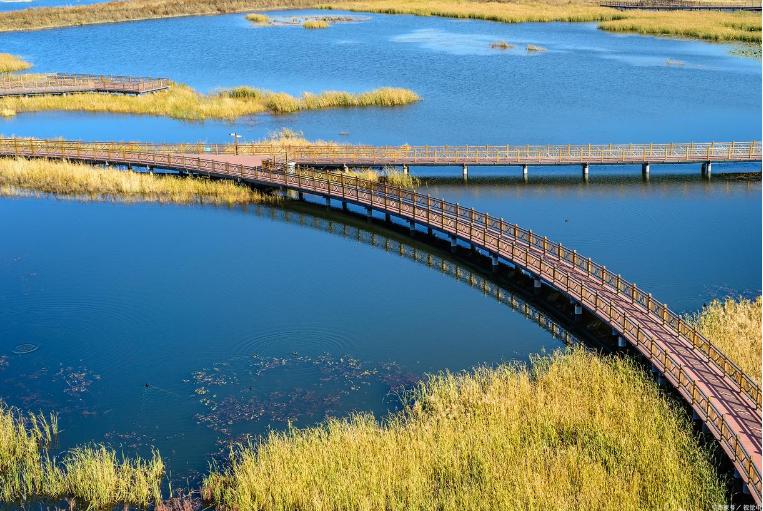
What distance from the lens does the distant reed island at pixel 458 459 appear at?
2130 centimetres

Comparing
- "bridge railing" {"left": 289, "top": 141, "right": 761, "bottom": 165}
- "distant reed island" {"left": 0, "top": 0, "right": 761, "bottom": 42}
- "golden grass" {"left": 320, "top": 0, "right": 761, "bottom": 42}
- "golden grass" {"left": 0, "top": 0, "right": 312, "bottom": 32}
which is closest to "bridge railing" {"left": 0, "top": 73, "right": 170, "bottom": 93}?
"bridge railing" {"left": 289, "top": 141, "right": 761, "bottom": 165}

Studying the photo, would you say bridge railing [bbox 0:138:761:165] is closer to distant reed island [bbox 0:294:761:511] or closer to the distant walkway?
distant reed island [bbox 0:294:761:511]

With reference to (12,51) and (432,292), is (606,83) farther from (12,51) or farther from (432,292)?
(12,51)

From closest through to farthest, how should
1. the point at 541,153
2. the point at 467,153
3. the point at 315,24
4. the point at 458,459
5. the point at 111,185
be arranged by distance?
the point at 458,459, the point at 111,185, the point at 467,153, the point at 541,153, the point at 315,24

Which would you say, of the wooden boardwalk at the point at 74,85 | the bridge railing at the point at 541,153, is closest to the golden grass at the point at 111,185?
the bridge railing at the point at 541,153

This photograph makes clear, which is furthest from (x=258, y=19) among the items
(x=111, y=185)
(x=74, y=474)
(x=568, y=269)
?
(x=74, y=474)

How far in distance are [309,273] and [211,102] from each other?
43.9m

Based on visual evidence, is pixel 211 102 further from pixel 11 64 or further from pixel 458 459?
pixel 458 459

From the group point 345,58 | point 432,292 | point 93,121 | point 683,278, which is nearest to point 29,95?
point 93,121

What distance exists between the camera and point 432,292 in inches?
1476

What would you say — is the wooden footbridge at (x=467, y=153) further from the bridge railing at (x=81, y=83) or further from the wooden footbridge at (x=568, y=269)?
the bridge railing at (x=81, y=83)

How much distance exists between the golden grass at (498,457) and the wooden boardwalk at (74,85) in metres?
66.0

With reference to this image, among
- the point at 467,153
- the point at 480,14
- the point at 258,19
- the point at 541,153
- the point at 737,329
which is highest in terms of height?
the point at 480,14

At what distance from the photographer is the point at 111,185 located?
55094 millimetres
